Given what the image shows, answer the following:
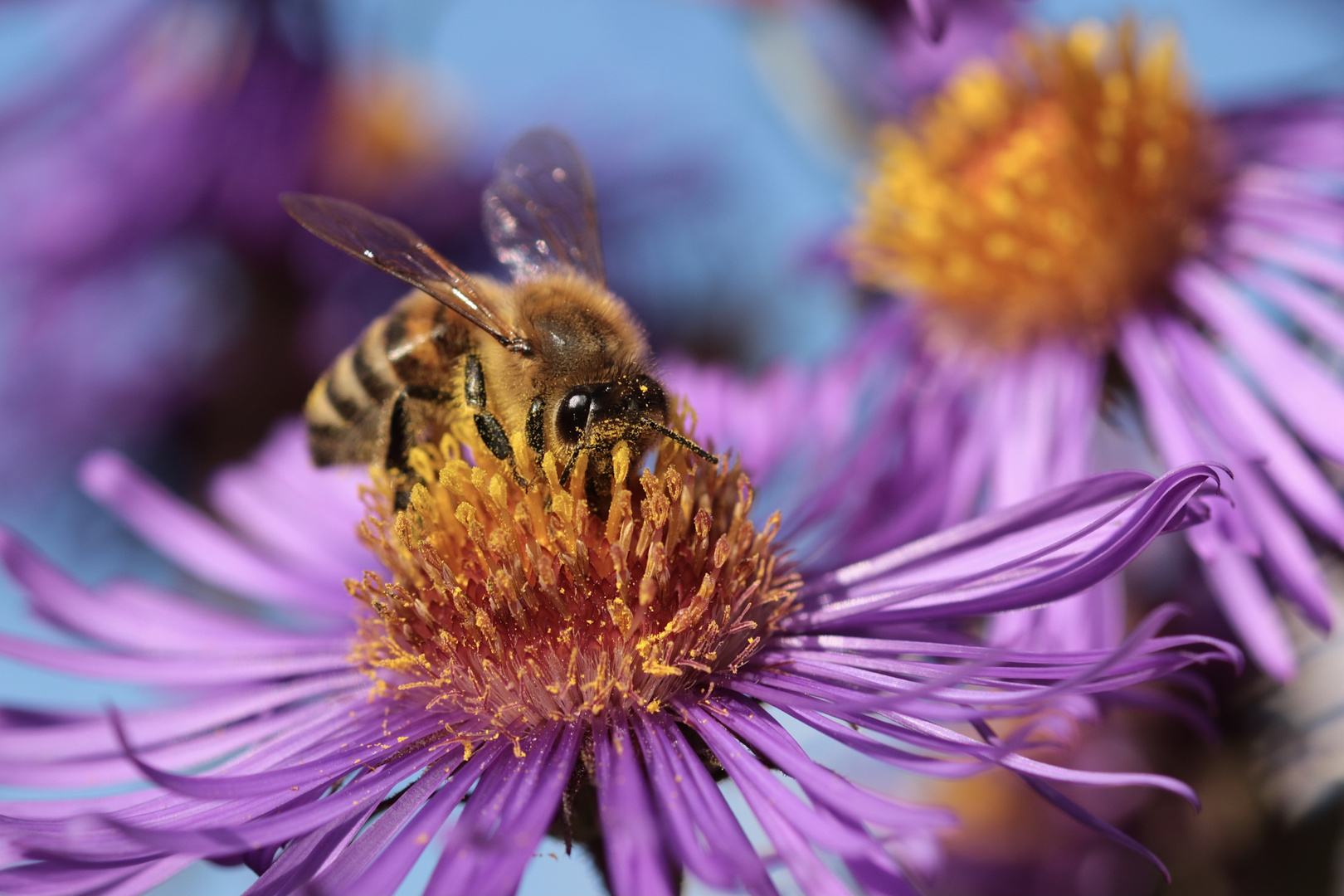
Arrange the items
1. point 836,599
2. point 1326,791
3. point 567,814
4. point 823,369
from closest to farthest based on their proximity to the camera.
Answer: point 567,814 → point 836,599 → point 1326,791 → point 823,369

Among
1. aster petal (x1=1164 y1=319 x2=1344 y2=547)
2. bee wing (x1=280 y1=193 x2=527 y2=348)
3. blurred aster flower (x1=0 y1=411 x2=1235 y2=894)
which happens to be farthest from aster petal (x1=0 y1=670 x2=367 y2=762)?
aster petal (x1=1164 y1=319 x2=1344 y2=547)

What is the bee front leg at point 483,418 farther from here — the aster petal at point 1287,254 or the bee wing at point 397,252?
the aster petal at point 1287,254

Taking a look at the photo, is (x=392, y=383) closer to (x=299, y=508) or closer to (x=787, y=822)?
(x=299, y=508)

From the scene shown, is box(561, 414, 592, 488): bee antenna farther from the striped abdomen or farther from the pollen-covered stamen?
the striped abdomen

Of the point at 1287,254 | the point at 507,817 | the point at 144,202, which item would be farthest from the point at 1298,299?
the point at 144,202

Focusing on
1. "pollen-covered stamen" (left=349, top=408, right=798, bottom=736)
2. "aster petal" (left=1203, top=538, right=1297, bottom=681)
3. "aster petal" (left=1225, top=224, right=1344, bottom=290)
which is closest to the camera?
"pollen-covered stamen" (left=349, top=408, right=798, bottom=736)

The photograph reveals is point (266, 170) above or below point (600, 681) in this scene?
above

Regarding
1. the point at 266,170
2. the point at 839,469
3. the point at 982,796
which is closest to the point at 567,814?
the point at 839,469

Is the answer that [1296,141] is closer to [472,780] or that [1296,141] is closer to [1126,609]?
[1126,609]
